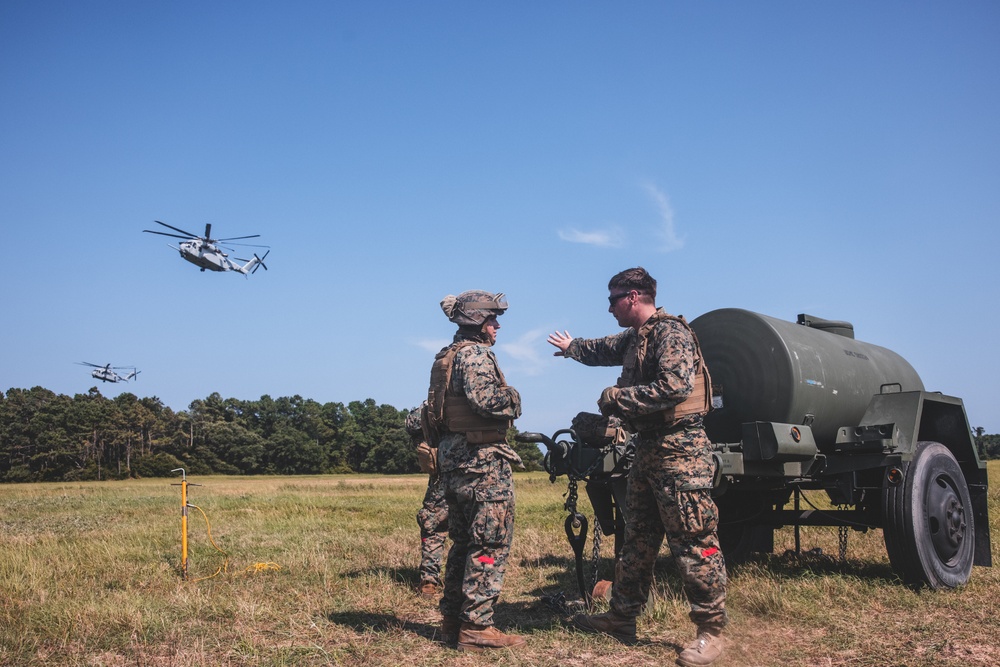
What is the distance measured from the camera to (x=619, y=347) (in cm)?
625

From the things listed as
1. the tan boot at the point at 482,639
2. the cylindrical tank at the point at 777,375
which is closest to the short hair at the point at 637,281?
the cylindrical tank at the point at 777,375

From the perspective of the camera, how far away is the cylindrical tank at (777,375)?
6.30 m

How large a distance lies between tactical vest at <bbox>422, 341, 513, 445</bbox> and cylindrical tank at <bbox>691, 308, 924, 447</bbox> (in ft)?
7.70

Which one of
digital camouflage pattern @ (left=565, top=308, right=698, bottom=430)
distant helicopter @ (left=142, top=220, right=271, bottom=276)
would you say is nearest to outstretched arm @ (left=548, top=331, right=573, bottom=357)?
digital camouflage pattern @ (left=565, top=308, right=698, bottom=430)

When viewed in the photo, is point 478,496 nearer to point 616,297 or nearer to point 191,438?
point 616,297

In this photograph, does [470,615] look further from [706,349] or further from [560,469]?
[706,349]

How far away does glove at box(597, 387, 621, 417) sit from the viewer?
4.81 meters

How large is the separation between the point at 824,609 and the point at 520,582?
9.09 ft

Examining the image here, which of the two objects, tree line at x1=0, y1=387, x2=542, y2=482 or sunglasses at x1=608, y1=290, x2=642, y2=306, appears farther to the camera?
tree line at x1=0, y1=387, x2=542, y2=482

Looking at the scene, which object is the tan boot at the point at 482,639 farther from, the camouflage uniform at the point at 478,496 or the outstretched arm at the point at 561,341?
the outstretched arm at the point at 561,341

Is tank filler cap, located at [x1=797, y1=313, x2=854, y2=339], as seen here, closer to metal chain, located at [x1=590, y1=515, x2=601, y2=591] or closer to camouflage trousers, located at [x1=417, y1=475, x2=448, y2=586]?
metal chain, located at [x1=590, y1=515, x2=601, y2=591]

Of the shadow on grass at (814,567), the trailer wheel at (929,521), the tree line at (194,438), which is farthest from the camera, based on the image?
the tree line at (194,438)

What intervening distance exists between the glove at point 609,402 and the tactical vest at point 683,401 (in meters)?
0.15

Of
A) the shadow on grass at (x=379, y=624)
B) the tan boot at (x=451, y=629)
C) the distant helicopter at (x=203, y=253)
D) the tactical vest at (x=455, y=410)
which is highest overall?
the distant helicopter at (x=203, y=253)
